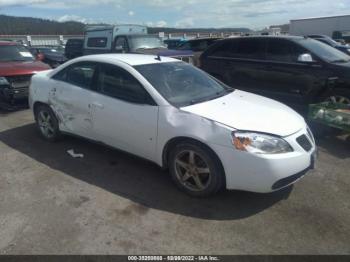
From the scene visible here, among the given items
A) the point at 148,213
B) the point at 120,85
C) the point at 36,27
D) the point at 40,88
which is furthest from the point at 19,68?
the point at 36,27

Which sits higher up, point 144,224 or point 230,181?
point 230,181

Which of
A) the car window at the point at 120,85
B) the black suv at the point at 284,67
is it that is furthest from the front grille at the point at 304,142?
the black suv at the point at 284,67

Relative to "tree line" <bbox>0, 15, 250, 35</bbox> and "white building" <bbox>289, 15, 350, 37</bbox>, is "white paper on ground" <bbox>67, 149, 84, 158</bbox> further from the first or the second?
"white building" <bbox>289, 15, 350, 37</bbox>

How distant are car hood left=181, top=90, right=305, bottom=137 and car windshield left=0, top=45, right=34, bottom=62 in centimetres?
678

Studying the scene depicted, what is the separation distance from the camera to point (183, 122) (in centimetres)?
369

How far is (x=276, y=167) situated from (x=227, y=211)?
72cm

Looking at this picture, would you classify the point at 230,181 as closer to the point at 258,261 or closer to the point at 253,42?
the point at 258,261

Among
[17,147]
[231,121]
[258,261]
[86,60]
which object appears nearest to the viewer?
[258,261]

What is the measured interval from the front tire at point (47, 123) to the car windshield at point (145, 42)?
637cm

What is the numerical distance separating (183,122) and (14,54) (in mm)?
7175

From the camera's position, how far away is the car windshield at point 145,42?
11586mm

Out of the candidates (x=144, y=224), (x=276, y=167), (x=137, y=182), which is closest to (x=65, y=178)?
(x=137, y=182)

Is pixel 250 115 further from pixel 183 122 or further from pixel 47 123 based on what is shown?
pixel 47 123

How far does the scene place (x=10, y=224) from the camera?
3.38m
